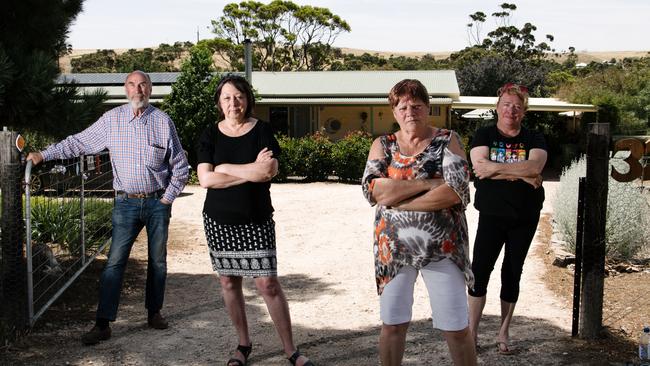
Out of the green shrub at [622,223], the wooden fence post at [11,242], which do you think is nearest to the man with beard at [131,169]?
the wooden fence post at [11,242]

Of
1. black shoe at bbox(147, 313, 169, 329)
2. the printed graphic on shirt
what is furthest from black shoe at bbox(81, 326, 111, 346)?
the printed graphic on shirt

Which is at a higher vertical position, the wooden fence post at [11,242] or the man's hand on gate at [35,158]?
the man's hand on gate at [35,158]

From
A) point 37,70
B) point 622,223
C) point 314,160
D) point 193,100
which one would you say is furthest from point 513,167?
point 193,100

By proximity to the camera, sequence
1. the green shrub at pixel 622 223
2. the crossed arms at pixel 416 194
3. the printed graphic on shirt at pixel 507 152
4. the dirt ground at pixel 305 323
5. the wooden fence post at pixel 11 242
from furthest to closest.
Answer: the green shrub at pixel 622 223 < the wooden fence post at pixel 11 242 < the dirt ground at pixel 305 323 < the printed graphic on shirt at pixel 507 152 < the crossed arms at pixel 416 194

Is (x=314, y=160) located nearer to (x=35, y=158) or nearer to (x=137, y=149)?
(x=137, y=149)

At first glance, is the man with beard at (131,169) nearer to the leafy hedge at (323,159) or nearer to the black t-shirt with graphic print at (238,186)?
the black t-shirt with graphic print at (238,186)

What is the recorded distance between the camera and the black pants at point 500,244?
4391 millimetres

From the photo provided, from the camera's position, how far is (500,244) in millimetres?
4477

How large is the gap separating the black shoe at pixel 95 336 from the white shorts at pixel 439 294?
89.1 inches

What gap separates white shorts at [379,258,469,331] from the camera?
341cm

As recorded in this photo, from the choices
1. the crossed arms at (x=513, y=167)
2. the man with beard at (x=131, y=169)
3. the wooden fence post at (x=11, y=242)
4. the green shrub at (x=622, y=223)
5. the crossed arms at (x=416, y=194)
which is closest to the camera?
the crossed arms at (x=416, y=194)

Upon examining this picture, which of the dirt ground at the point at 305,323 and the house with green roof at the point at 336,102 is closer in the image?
the dirt ground at the point at 305,323

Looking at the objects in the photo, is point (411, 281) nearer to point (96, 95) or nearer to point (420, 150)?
point (420, 150)

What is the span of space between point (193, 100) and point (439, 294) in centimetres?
1730
